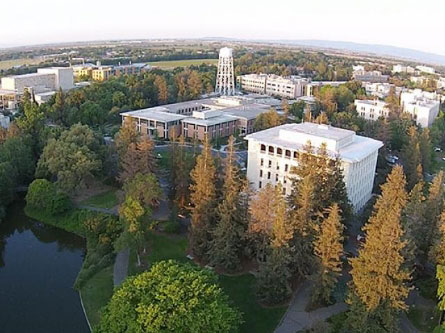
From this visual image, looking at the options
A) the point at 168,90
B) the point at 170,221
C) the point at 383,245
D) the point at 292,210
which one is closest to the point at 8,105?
the point at 168,90

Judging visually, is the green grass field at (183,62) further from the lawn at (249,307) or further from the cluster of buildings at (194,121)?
the lawn at (249,307)

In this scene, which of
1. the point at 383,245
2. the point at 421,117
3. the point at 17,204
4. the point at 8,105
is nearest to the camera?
the point at 383,245

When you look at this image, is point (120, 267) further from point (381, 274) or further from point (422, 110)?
point (422, 110)

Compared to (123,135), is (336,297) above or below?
below

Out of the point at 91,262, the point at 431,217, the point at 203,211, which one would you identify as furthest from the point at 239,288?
the point at 431,217

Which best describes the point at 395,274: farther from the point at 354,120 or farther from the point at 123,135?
the point at 354,120

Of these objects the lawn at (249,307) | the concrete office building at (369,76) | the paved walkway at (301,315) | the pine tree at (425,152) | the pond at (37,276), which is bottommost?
the pond at (37,276)

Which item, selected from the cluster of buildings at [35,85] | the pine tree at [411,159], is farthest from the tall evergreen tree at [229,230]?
the cluster of buildings at [35,85]
